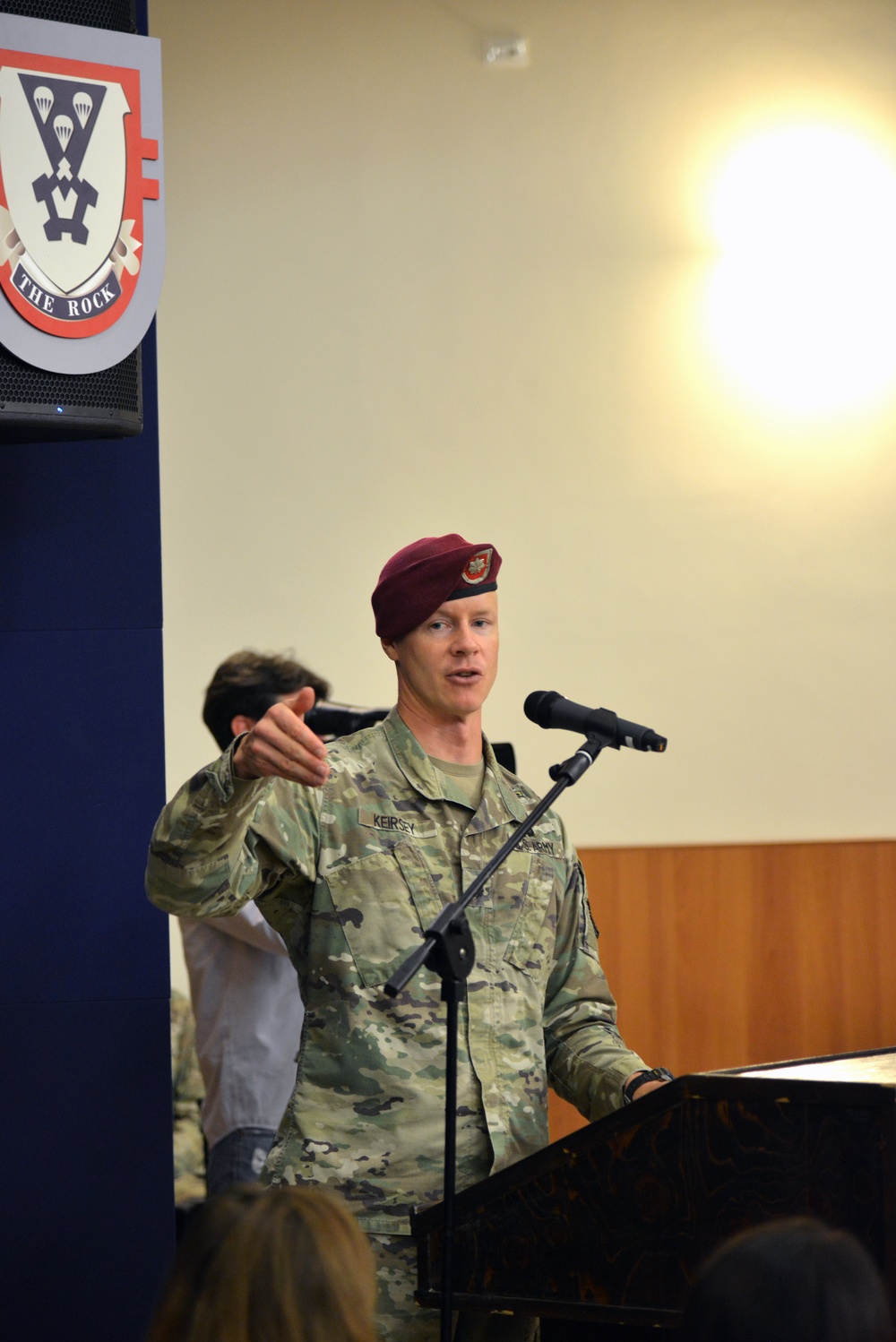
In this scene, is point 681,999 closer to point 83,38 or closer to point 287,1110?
point 287,1110

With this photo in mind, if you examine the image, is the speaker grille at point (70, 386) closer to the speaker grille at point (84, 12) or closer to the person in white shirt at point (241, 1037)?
the speaker grille at point (84, 12)

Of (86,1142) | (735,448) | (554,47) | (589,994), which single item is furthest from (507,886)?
(554,47)

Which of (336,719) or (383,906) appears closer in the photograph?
(383,906)

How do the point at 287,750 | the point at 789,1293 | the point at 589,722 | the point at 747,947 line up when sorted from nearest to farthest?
the point at 789,1293 < the point at 287,750 < the point at 589,722 < the point at 747,947

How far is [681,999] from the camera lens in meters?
4.41

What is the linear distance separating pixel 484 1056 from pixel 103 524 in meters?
1.05

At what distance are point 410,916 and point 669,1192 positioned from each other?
21.7 inches

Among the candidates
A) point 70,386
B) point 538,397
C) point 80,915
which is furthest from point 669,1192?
point 538,397

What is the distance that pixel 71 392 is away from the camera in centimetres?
191

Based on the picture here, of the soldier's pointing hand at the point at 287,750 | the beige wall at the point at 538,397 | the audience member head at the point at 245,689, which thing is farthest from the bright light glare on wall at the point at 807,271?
the soldier's pointing hand at the point at 287,750

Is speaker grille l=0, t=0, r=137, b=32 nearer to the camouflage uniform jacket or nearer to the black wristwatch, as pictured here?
the camouflage uniform jacket

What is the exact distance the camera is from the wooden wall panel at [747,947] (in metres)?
4.40

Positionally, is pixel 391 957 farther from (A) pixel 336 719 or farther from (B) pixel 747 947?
(B) pixel 747 947

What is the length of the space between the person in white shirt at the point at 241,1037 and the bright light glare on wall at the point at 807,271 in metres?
2.73
